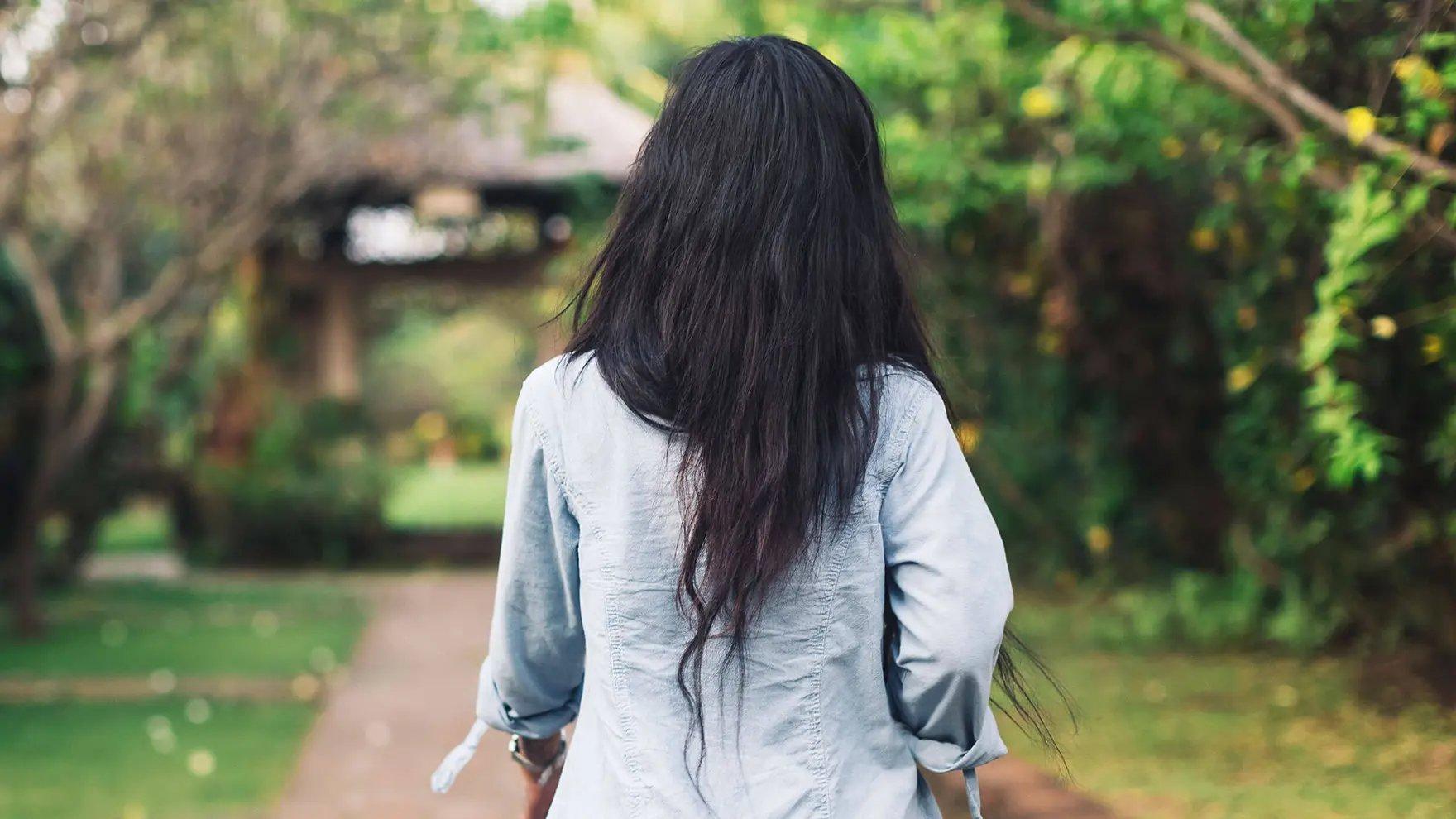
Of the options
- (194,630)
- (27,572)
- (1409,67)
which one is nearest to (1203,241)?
(1409,67)

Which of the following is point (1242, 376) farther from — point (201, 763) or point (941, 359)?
point (201, 763)

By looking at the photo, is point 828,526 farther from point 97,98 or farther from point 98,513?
point 98,513

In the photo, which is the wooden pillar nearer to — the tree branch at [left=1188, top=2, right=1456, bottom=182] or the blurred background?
the blurred background

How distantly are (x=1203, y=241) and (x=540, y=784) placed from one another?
574 cm

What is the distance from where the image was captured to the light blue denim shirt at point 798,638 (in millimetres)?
1681

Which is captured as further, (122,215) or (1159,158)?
(122,215)

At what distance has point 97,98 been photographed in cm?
793

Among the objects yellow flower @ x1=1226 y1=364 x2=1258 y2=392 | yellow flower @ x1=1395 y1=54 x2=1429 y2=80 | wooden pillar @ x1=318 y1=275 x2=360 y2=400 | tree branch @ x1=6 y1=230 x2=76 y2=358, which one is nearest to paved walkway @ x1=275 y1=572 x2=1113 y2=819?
yellow flower @ x1=1226 y1=364 x2=1258 y2=392

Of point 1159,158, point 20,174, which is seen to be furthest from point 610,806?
point 20,174

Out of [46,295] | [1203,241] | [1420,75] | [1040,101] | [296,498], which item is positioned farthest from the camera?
[296,498]

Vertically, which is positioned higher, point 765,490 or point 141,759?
point 765,490

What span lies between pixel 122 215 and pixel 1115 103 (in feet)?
18.5

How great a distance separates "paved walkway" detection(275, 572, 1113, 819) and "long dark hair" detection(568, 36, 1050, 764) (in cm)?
335

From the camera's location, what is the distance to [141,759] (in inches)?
242
